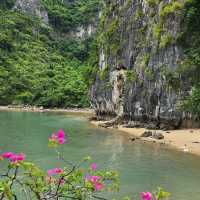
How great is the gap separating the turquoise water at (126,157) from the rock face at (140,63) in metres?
5.65

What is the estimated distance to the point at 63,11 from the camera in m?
159

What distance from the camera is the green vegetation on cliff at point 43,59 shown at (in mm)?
99812

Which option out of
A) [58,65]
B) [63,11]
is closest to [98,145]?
[58,65]

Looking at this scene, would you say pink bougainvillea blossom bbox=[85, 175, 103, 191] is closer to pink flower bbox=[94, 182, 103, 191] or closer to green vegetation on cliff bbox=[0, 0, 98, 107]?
pink flower bbox=[94, 182, 103, 191]

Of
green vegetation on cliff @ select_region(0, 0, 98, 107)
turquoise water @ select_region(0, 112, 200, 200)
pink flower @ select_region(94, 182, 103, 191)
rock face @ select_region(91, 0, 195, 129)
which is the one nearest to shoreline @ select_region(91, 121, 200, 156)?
turquoise water @ select_region(0, 112, 200, 200)

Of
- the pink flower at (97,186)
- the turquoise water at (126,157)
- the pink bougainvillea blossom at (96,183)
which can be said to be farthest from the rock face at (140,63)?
the pink flower at (97,186)

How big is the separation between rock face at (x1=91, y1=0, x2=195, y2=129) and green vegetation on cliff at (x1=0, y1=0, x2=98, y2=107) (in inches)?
519

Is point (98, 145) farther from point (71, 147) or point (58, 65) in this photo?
point (58, 65)

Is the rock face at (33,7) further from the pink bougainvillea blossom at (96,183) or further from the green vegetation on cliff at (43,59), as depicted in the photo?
the pink bougainvillea blossom at (96,183)

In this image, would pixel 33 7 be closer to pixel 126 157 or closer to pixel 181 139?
pixel 181 139

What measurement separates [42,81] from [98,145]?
71.8 metres

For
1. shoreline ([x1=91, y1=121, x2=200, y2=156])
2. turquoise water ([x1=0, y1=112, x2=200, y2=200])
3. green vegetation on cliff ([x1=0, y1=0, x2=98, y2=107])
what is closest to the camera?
turquoise water ([x1=0, y1=112, x2=200, y2=200])

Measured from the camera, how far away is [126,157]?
3111cm

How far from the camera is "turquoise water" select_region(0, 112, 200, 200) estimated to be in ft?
73.8
